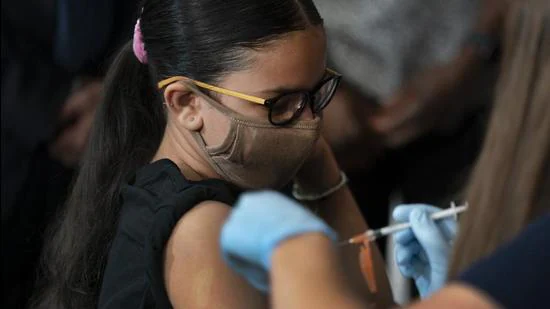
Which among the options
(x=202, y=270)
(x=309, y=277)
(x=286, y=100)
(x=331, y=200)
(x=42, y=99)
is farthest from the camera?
(x=42, y=99)

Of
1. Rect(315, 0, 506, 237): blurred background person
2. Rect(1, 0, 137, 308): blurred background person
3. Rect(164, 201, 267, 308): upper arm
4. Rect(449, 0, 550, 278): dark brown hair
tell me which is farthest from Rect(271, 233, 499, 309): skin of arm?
Rect(1, 0, 137, 308): blurred background person

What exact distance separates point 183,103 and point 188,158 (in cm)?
9

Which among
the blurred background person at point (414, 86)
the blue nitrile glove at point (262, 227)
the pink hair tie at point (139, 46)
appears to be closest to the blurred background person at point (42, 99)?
the blurred background person at point (414, 86)

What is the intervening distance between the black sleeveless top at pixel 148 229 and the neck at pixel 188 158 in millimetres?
42

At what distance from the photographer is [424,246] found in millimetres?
1700

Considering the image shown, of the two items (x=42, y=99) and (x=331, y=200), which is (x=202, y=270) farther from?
(x=42, y=99)

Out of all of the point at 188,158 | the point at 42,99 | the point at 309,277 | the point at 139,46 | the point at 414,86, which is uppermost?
the point at 309,277

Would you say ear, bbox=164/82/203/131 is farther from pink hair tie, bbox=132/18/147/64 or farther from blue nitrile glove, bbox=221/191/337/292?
blue nitrile glove, bbox=221/191/337/292

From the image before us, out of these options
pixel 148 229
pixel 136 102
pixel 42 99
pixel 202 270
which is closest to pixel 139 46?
pixel 136 102

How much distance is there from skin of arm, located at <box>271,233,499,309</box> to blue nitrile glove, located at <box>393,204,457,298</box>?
0.48 m

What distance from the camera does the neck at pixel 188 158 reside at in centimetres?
182

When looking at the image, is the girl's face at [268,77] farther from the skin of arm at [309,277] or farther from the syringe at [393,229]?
the skin of arm at [309,277]

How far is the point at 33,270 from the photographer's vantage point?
2.84 metres

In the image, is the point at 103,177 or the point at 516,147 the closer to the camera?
the point at 516,147
